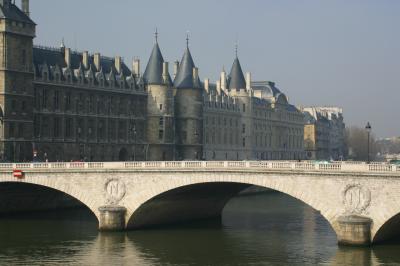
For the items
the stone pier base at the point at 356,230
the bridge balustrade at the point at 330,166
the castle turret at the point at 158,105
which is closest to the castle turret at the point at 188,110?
the castle turret at the point at 158,105

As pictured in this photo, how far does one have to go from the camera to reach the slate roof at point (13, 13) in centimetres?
9322

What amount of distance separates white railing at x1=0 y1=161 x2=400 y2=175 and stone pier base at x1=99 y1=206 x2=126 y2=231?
11.6ft

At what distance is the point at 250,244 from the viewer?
195 ft

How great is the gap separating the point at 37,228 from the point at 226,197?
16.5 meters

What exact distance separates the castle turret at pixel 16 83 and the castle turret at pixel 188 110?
30657mm

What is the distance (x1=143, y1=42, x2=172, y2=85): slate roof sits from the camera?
119 meters

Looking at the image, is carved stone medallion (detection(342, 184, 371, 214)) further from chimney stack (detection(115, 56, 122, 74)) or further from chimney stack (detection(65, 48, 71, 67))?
chimney stack (detection(115, 56, 122, 74))

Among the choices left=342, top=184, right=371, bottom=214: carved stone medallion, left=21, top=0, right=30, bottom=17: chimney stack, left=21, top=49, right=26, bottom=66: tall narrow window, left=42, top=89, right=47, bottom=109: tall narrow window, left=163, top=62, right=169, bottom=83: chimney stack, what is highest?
left=21, top=0, right=30, bottom=17: chimney stack

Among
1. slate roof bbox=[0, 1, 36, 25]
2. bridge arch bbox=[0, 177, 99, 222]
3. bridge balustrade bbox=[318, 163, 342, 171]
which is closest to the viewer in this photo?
bridge balustrade bbox=[318, 163, 342, 171]

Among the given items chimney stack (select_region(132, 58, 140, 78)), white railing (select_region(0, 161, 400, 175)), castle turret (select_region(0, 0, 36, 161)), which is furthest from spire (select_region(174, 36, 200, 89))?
white railing (select_region(0, 161, 400, 175))

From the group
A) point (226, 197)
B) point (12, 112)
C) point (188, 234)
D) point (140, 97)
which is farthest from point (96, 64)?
point (188, 234)

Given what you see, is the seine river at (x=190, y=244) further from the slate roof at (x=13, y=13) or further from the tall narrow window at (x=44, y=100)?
the slate roof at (x=13, y=13)

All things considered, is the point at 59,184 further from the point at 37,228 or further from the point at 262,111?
the point at 262,111

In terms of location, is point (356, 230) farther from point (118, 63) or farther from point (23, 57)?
point (118, 63)
